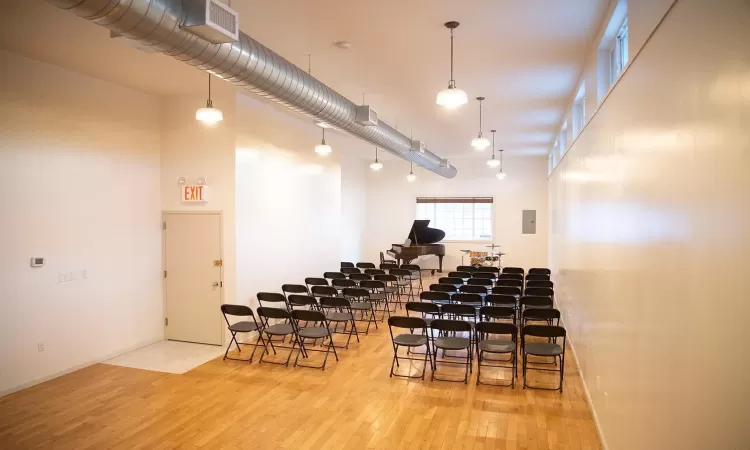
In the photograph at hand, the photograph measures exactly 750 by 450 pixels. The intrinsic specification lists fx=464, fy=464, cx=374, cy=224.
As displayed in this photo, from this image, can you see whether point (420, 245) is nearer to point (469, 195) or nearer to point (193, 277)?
point (469, 195)

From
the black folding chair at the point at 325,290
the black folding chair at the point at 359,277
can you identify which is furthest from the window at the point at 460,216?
the black folding chair at the point at 325,290

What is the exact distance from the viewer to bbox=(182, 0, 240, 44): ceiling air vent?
325cm

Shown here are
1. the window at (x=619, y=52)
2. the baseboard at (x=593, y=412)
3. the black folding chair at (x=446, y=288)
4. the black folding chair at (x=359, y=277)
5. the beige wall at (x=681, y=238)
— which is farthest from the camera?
the black folding chair at (x=359, y=277)

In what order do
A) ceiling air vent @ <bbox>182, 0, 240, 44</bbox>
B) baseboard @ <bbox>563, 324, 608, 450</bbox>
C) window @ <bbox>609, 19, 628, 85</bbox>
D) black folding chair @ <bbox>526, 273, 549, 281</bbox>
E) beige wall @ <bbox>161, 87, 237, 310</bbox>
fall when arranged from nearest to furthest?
ceiling air vent @ <bbox>182, 0, 240, 44</bbox>
baseboard @ <bbox>563, 324, 608, 450</bbox>
window @ <bbox>609, 19, 628, 85</bbox>
beige wall @ <bbox>161, 87, 237, 310</bbox>
black folding chair @ <bbox>526, 273, 549, 281</bbox>

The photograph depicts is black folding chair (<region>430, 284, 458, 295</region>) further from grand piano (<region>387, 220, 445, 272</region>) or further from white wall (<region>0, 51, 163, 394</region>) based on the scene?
grand piano (<region>387, 220, 445, 272</region>)

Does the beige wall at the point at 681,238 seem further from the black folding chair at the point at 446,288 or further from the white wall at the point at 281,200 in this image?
the white wall at the point at 281,200

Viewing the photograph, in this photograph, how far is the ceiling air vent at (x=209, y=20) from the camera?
3.25 m

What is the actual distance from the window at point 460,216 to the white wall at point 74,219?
34.8ft

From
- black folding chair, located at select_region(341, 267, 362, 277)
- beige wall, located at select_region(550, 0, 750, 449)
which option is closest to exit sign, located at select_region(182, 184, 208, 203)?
black folding chair, located at select_region(341, 267, 362, 277)

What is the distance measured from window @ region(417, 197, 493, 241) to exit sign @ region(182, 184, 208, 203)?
10.2 m

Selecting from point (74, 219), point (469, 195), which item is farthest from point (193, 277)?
point (469, 195)

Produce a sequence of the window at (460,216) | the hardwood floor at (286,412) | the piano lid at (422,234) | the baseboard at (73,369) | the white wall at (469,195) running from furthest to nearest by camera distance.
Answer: the window at (460,216)
the white wall at (469,195)
the piano lid at (422,234)
the baseboard at (73,369)
the hardwood floor at (286,412)

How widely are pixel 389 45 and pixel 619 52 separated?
2.39 meters

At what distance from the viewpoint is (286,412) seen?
16.1ft
